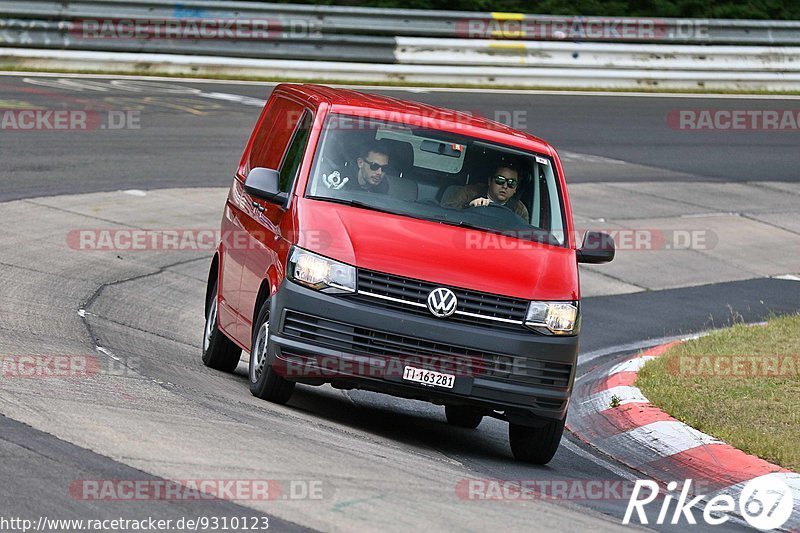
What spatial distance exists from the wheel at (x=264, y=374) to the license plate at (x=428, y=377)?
783mm

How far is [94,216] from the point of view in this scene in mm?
15188

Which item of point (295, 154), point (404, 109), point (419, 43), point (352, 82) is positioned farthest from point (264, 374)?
point (419, 43)

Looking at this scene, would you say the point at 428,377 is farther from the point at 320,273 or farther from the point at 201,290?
the point at 201,290

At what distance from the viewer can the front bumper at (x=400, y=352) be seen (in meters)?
8.05

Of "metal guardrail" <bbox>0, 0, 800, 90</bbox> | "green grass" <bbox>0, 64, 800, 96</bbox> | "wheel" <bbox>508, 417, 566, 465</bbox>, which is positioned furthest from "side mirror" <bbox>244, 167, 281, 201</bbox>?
"metal guardrail" <bbox>0, 0, 800, 90</bbox>

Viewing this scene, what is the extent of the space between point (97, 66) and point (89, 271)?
11818 millimetres

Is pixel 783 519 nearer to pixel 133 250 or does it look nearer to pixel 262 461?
pixel 262 461

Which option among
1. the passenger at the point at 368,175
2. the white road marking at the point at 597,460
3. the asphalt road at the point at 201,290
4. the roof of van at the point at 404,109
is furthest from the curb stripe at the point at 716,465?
the passenger at the point at 368,175

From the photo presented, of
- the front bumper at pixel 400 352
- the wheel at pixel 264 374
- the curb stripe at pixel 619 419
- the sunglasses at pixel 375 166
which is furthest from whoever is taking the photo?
the curb stripe at pixel 619 419

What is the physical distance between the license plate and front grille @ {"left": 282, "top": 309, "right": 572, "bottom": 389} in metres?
0.05

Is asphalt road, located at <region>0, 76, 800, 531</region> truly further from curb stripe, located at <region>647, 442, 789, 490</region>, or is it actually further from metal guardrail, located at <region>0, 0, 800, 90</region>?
metal guardrail, located at <region>0, 0, 800, 90</region>

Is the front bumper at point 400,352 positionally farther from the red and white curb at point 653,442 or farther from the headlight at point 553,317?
the red and white curb at point 653,442

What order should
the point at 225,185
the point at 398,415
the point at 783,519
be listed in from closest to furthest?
the point at 783,519, the point at 398,415, the point at 225,185

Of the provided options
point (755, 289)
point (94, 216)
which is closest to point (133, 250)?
point (94, 216)
